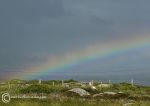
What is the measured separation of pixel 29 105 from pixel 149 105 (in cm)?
952

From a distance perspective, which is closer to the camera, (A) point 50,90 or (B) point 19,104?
(B) point 19,104

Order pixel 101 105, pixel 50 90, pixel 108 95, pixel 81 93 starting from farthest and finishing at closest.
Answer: pixel 50 90, pixel 81 93, pixel 108 95, pixel 101 105

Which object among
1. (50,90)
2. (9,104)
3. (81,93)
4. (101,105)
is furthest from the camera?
(50,90)

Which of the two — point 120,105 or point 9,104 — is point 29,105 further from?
point 120,105

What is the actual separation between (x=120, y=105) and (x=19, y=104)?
25.7ft

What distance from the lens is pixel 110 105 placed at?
Result: 2825cm

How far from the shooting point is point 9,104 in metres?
26.3

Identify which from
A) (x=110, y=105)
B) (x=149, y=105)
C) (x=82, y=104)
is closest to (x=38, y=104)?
(x=82, y=104)

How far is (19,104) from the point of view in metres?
26.4

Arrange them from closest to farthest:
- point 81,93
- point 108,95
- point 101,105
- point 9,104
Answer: point 9,104 → point 101,105 → point 108,95 → point 81,93

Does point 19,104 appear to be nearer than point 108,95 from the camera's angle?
Yes

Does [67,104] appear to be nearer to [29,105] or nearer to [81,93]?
[29,105]

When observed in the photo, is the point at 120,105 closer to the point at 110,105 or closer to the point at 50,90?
the point at 110,105

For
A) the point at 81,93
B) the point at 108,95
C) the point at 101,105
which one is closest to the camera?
the point at 101,105
